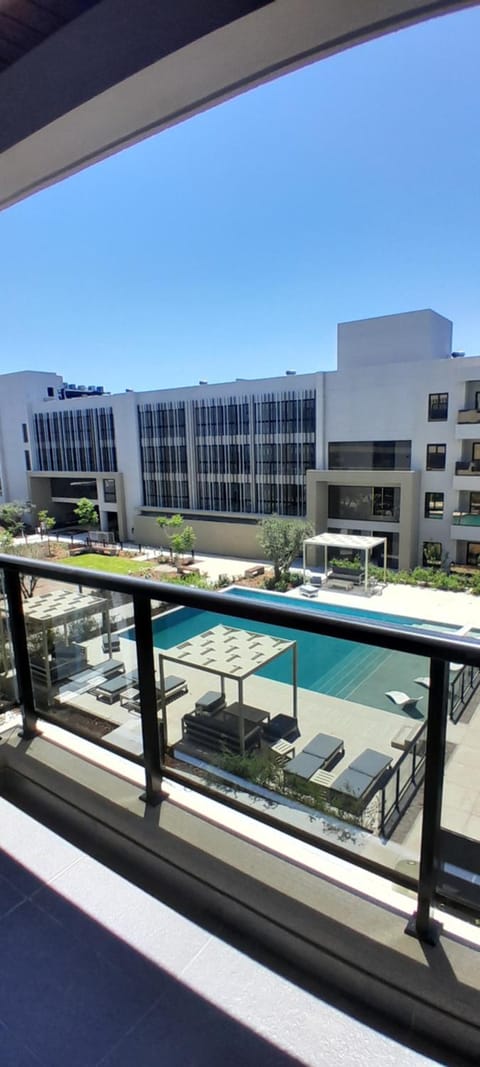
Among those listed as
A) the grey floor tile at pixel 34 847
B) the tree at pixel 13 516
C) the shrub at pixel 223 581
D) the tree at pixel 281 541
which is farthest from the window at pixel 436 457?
the tree at pixel 13 516

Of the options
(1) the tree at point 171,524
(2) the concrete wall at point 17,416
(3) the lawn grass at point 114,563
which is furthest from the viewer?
(2) the concrete wall at point 17,416

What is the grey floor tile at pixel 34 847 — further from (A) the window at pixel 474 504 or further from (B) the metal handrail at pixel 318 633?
(A) the window at pixel 474 504

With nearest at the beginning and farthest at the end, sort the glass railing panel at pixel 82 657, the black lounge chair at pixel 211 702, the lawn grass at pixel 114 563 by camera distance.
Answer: the black lounge chair at pixel 211 702 < the glass railing panel at pixel 82 657 < the lawn grass at pixel 114 563

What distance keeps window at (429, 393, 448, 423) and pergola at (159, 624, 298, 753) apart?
703 inches

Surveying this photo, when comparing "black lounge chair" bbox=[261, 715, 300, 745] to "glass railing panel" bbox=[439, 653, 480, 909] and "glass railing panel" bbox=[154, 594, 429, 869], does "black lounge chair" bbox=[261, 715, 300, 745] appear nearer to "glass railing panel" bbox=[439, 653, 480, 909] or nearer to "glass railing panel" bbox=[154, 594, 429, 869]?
"glass railing panel" bbox=[154, 594, 429, 869]

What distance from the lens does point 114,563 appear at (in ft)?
68.4

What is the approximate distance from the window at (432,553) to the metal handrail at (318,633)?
17836 mm

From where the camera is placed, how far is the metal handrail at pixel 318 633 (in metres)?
0.92

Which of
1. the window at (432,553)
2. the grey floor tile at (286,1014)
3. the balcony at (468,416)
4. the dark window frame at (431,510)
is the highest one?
the balcony at (468,416)

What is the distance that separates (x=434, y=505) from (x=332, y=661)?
59.3 ft

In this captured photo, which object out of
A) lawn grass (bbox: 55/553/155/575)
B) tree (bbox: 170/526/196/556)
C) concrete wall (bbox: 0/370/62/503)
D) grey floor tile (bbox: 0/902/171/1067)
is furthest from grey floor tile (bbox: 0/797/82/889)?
concrete wall (bbox: 0/370/62/503)

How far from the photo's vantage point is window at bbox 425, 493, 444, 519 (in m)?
17.7

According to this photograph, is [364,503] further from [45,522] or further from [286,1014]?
[286,1014]

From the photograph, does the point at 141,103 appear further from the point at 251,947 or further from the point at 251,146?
the point at 251,146
